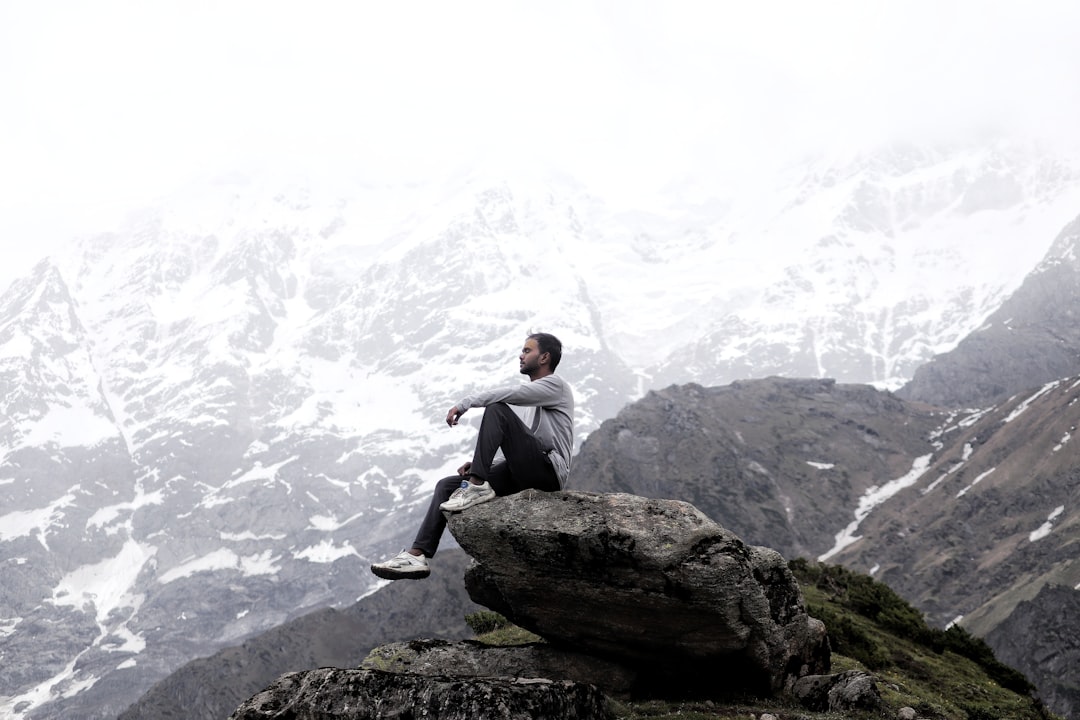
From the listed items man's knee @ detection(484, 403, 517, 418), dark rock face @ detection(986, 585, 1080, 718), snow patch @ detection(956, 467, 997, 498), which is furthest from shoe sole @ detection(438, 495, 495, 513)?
snow patch @ detection(956, 467, 997, 498)

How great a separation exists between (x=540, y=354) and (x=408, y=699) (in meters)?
5.83

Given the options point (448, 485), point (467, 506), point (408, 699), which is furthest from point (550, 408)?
point (408, 699)

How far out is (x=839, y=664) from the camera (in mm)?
19297

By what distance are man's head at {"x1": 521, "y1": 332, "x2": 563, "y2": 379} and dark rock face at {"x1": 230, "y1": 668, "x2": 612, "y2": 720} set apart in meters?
5.01

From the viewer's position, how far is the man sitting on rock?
42.0ft

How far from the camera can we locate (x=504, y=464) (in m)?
13.4

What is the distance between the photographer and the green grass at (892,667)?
12656 millimetres

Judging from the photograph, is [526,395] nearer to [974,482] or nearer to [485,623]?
[485,623]

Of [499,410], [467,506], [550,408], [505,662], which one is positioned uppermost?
[499,410]

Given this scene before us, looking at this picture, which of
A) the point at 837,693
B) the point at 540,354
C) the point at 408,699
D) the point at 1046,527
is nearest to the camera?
the point at 408,699

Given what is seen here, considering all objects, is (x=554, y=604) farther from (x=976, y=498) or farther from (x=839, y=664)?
(x=976, y=498)

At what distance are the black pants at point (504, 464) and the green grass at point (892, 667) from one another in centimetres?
374

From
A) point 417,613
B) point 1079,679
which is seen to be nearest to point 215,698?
point 417,613

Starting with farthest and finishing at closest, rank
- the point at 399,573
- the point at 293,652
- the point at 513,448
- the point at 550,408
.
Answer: the point at 293,652
the point at 550,408
the point at 513,448
the point at 399,573
